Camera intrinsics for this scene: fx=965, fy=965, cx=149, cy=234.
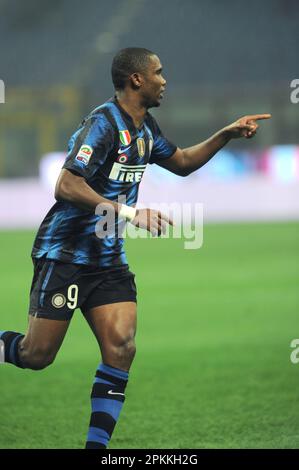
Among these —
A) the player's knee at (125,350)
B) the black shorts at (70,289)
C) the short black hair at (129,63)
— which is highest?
the short black hair at (129,63)

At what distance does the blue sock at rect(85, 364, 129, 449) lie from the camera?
5.26 meters

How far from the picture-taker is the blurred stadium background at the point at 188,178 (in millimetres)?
9391

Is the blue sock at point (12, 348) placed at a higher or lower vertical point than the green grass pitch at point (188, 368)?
higher

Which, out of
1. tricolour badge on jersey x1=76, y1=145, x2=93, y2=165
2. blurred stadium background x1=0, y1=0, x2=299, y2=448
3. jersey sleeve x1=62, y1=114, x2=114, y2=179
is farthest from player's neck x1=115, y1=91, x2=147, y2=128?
blurred stadium background x1=0, y1=0, x2=299, y2=448

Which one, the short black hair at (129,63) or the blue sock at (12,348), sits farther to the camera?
the blue sock at (12,348)

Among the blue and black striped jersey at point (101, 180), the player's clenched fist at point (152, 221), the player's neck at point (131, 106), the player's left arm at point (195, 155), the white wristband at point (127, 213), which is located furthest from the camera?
the player's left arm at point (195, 155)

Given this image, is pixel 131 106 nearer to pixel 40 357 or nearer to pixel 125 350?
pixel 125 350

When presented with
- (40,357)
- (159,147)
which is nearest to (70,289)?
(40,357)

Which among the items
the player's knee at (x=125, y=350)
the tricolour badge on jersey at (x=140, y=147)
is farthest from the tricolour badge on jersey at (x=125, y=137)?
the player's knee at (x=125, y=350)

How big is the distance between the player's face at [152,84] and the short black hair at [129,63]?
4 cm

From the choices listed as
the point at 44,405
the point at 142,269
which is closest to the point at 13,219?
the point at 142,269

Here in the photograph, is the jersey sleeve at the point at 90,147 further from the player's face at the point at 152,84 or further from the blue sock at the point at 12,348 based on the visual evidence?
the blue sock at the point at 12,348

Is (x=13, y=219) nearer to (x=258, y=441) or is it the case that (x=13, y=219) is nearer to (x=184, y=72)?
(x=184, y=72)

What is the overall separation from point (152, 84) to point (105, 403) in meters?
1.80
